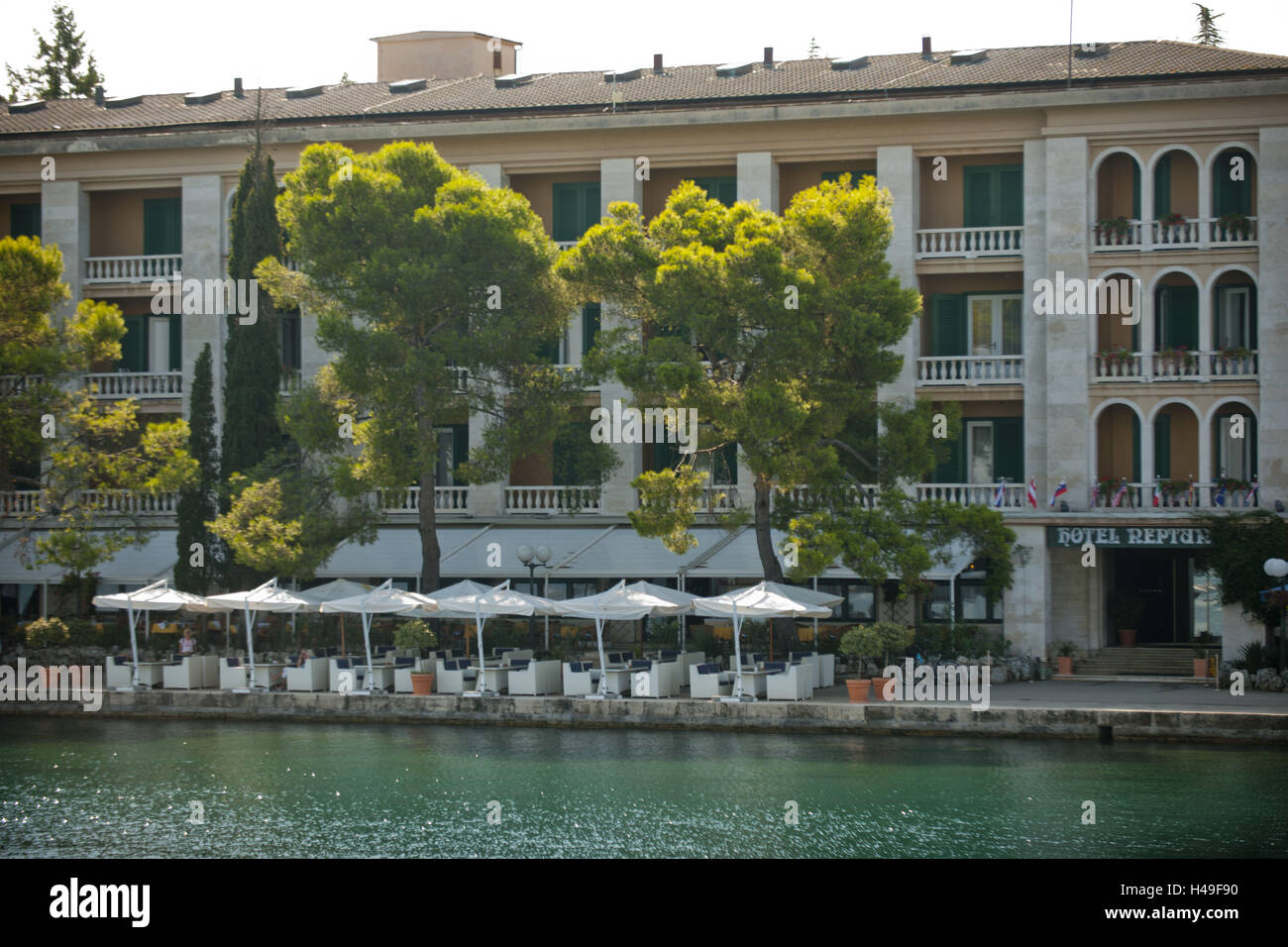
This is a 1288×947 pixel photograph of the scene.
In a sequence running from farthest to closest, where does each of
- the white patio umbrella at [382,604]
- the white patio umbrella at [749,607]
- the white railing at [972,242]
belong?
the white railing at [972,242] → the white patio umbrella at [382,604] → the white patio umbrella at [749,607]

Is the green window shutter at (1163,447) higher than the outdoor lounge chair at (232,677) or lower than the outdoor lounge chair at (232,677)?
higher

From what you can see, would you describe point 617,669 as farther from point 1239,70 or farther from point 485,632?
point 1239,70

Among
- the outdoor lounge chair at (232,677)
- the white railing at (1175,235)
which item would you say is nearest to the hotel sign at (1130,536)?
the white railing at (1175,235)

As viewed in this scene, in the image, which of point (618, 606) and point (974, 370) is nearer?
point (618, 606)

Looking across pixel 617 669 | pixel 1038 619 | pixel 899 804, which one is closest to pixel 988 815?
pixel 899 804

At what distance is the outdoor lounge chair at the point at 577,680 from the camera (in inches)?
1331

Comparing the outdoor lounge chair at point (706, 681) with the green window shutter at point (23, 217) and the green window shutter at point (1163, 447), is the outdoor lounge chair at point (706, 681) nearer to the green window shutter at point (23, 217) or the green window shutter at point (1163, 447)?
the green window shutter at point (1163, 447)

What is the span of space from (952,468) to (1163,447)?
5321 mm

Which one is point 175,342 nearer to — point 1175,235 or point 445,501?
point 445,501

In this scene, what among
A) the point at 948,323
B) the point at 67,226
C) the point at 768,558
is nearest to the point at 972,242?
the point at 948,323

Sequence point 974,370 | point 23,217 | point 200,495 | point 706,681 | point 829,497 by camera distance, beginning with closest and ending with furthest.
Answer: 1. point 706,681
2. point 829,497
3. point 200,495
4. point 974,370
5. point 23,217

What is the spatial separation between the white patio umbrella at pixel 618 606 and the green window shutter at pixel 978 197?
1450 centimetres

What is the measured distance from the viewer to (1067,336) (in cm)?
4009

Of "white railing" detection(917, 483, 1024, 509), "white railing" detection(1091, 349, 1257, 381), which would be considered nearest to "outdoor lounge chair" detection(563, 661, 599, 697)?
"white railing" detection(917, 483, 1024, 509)
